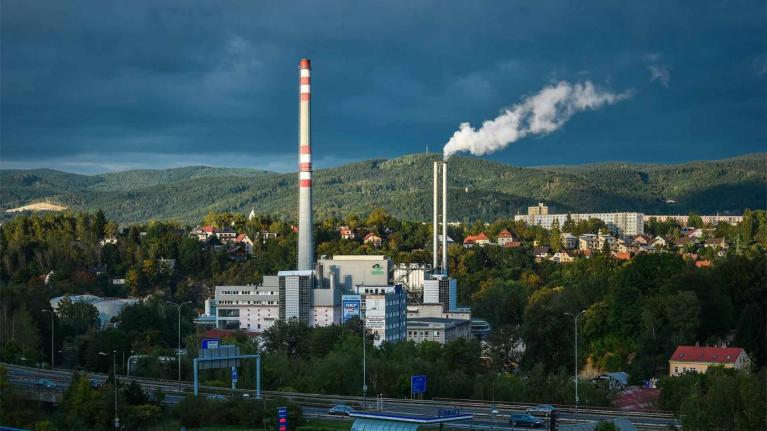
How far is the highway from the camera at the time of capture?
45719mm

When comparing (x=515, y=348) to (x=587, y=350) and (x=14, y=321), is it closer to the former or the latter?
(x=587, y=350)

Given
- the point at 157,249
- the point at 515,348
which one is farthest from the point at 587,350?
the point at 157,249

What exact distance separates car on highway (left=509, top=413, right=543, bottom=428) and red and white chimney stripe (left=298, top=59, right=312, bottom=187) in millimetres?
56259

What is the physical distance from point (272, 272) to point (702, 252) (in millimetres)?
53437

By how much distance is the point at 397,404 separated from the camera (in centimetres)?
5122

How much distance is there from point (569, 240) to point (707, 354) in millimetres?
107740

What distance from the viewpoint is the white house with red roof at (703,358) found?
203 ft

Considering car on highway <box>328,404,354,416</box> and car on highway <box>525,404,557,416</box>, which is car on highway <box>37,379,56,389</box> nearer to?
car on highway <box>328,404,354,416</box>

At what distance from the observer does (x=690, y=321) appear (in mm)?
69688

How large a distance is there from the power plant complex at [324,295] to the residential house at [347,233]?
4226 cm

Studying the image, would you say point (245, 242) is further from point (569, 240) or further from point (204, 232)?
point (569, 240)

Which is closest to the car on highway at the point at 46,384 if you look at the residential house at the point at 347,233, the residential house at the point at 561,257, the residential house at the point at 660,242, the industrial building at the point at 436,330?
the industrial building at the point at 436,330

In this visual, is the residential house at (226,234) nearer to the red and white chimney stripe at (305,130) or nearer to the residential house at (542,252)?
the residential house at (542,252)

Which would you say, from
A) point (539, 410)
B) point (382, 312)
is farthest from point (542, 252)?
point (539, 410)
